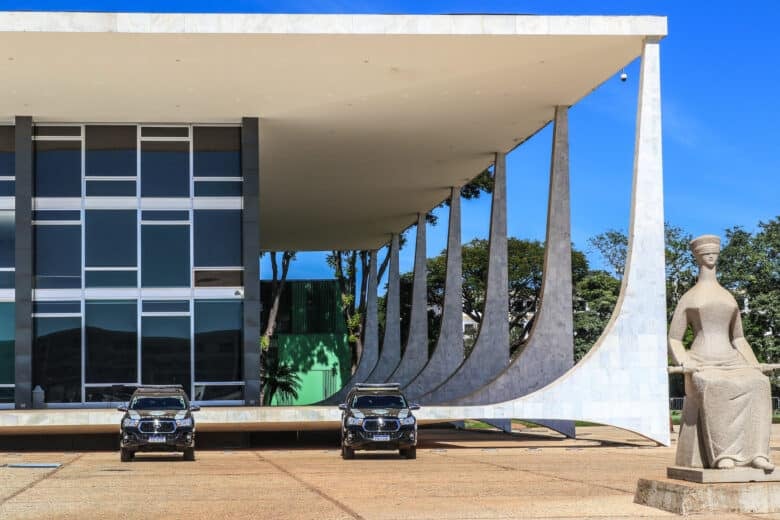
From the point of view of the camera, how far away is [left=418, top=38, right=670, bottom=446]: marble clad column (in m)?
26.9

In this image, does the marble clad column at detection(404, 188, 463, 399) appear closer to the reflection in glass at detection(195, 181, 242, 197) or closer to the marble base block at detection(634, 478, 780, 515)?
the reflection in glass at detection(195, 181, 242, 197)

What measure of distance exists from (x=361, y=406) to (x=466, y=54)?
25.4ft

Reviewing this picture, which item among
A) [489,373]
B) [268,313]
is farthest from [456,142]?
[268,313]

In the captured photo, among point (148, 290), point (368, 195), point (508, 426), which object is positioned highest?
point (368, 195)

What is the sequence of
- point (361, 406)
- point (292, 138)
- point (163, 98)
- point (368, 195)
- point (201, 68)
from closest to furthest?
point (361, 406)
point (201, 68)
point (163, 98)
point (292, 138)
point (368, 195)

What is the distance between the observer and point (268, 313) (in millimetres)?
67188

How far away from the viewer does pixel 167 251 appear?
3045 centimetres

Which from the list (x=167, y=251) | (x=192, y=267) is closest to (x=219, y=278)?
(x=192, y=267)

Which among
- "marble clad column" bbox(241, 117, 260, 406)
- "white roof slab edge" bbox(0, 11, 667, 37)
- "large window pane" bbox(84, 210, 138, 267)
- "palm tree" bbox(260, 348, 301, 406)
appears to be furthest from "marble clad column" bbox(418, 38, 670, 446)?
"palm tree" bbox(260, 348, 301, 406)

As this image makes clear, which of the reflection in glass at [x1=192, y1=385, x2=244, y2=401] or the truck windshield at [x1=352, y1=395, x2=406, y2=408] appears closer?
the truck windshield at [x1=352, y1=395, x2=406, y2=408]

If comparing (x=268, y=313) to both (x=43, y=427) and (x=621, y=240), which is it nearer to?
(x=621, y=240)

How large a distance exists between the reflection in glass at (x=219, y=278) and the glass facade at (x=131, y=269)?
24 mm

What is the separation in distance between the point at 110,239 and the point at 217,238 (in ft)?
8.57

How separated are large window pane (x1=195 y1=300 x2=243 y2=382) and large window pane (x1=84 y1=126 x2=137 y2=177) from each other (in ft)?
12.6
